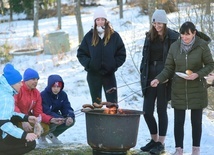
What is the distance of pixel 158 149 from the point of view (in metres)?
5.64

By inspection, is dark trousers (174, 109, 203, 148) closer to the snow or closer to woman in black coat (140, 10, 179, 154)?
woman in black coat (140, 10, 179, 154)

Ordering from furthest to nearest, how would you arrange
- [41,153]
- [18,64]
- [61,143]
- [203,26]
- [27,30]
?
[27,30] < [18,64] < [203,26] < [61,143] < [41,153]

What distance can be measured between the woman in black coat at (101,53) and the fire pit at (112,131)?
1167 mm

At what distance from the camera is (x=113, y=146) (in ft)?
15.6

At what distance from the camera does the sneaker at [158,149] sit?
562cm

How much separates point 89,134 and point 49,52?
11.9 m

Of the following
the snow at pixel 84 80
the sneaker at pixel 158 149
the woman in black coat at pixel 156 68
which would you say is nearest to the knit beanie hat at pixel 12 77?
the snow at pixel 84 80

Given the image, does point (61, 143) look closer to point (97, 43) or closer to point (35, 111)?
point (35, 111)

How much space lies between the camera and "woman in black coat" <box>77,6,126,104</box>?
5.87 meters

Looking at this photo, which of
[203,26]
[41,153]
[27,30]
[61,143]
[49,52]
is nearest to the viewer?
[41,153]

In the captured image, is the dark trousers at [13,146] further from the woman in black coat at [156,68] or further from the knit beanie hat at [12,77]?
the woman in black coat at [156,68]

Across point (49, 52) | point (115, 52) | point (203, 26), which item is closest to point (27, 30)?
point (49, 52)

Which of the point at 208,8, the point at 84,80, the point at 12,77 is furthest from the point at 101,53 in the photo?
the point at 84,80

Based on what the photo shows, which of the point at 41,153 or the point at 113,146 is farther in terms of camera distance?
the point at 41,153
